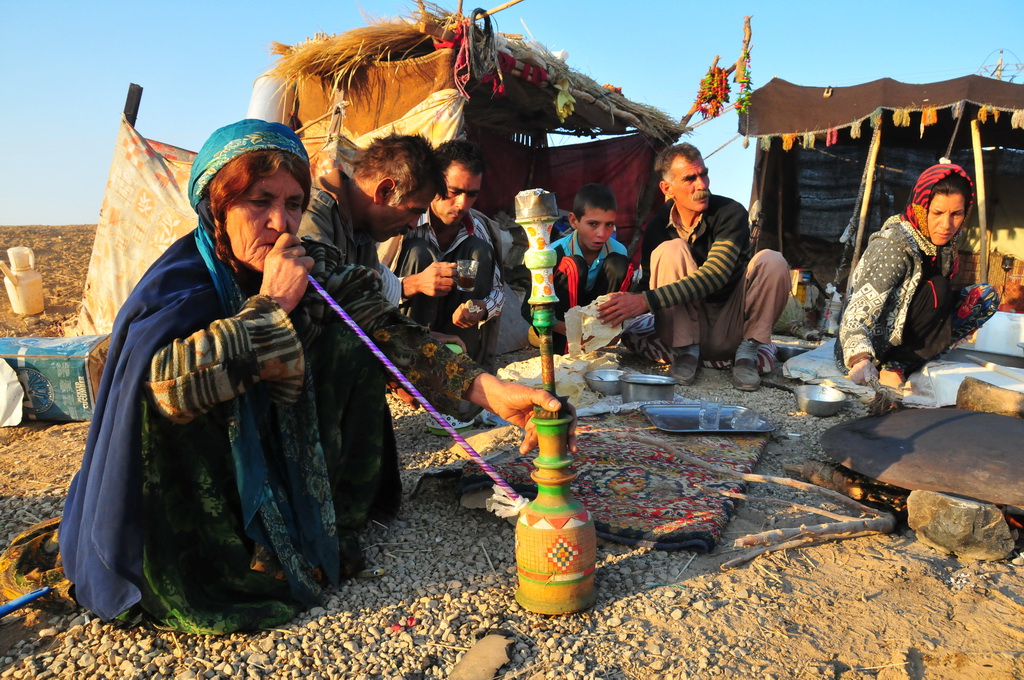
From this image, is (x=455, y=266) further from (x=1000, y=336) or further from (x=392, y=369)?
(x=1000, y=336)

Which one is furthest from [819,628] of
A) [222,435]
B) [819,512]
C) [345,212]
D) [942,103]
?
[942,103]

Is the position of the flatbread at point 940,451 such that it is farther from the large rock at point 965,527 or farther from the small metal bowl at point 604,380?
the small metal bowl at point 604,380

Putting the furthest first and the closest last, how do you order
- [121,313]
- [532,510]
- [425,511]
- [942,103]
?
[942,103] → [425,511] → [532,510] → [121,313]

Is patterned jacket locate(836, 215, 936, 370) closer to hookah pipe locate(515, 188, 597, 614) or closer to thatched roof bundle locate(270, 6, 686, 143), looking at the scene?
hookah pipe locate(515, 188, 597, 614)

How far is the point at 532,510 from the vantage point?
1.59 m

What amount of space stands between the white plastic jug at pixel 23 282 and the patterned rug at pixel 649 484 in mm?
6213

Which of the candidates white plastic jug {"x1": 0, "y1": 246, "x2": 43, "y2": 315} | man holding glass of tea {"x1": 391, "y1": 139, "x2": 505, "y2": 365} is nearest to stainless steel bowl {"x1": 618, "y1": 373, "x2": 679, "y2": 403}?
man holding glass of tea {"x1": 391, "y1": 139, "x2": 505, "y2": 365}

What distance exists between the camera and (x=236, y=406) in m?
1.58

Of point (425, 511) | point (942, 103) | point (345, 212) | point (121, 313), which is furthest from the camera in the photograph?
point (942, 103)

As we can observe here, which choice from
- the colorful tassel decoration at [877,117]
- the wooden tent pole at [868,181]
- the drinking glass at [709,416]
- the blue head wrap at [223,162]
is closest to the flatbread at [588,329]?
the drinking glass at [709,416]

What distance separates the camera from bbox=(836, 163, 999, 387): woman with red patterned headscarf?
3400 mm

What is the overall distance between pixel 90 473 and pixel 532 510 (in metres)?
1.00

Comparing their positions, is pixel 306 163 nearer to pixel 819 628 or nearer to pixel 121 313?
pixel 121 313

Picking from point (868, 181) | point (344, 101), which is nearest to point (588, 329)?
point (344, 101)
